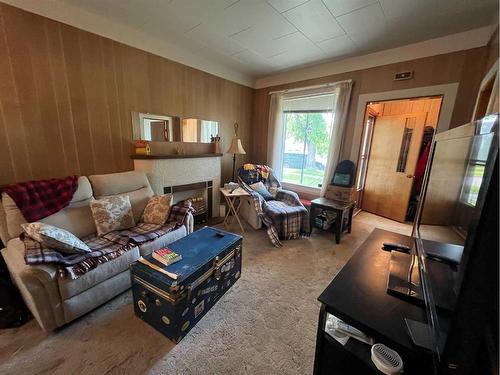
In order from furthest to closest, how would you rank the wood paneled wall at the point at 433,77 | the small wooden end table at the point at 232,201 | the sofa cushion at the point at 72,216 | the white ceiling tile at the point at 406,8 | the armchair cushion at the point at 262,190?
1. the armchair cushion at the point at 262,190
2. the small wooden end table at the point at 232,201
3. the wood paneled wall at the point at 433,77
4. the white ceiling tile at the point at 406,8
5. the sofa cushion at the point at 72,216

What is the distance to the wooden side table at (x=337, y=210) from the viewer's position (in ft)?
9.32

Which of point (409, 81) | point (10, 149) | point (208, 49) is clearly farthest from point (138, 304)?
point (409, 81)

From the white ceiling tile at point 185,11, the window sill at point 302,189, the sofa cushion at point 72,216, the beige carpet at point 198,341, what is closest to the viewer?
the beige carpet at point 198,341

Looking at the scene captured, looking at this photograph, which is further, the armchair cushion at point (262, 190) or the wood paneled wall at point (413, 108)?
the wood paneled wall at point (413, 108)

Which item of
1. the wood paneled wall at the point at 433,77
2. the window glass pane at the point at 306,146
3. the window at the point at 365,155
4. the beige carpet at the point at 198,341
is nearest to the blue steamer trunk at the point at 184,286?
the beige carpet at the point at 198,341

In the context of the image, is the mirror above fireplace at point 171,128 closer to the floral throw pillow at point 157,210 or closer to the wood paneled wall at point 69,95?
the wood paneled wall at point 69,95

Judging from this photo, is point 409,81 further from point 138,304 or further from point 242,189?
point 138,304

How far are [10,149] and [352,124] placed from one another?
4.19 m

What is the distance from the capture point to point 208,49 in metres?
3.02

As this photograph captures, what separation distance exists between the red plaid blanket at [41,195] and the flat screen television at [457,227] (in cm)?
270

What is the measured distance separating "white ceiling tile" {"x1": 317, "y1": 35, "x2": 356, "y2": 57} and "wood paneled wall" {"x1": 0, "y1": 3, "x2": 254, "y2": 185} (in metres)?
2.07

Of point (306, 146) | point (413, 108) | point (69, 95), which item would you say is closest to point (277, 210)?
point (306, 146)

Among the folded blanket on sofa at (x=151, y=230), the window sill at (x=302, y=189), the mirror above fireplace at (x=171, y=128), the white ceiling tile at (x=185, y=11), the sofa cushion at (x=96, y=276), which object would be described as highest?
the white ceiling tile at (x=185, y=11)

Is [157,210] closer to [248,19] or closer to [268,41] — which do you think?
[248,19]
